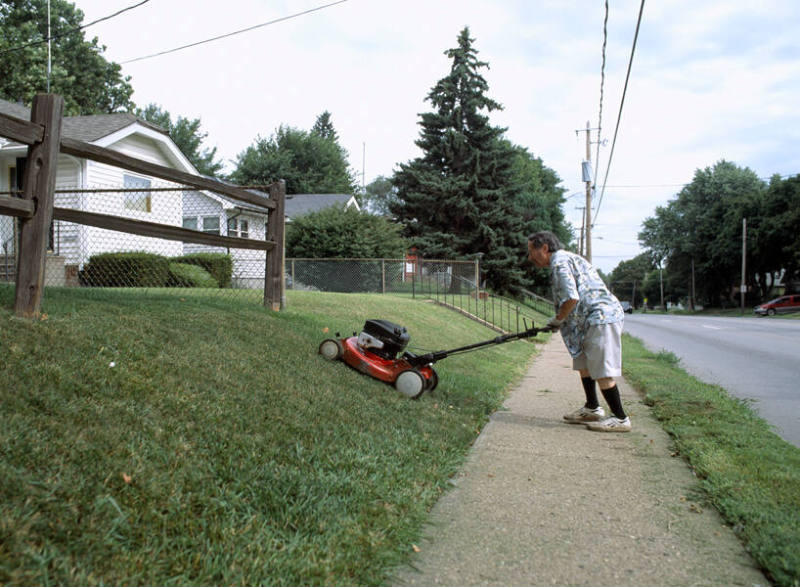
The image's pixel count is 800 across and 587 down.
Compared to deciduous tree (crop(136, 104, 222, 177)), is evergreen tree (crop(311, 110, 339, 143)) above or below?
above

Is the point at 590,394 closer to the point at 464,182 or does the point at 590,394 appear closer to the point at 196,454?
the point at 196,454

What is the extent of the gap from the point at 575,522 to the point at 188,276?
13582mm

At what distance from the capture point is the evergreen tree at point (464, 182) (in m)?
29.8

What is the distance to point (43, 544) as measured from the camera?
2039 millimetres

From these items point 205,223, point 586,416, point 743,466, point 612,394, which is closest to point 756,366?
point 586,416

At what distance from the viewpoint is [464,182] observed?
96.7 feet

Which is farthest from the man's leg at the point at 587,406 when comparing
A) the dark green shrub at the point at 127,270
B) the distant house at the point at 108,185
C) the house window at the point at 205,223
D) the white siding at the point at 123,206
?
the house window at the point at 205,223

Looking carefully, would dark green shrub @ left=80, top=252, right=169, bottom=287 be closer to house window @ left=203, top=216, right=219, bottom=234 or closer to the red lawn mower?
house window @ left=203, top=216, right=219, bottom=234

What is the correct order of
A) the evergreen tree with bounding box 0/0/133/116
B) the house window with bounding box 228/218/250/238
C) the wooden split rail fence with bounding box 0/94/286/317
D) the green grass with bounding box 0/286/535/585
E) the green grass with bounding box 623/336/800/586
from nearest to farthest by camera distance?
1. the green grass with bounding box 0/286/535/585
2. the green grass with bounding box 623/336/800/586
3. the wooden split rail fence with bounding box 0/94/286/317
4. the house window with bounding box 228/218/250/238
5. the evergreen tree with bounding box 0/0/133/116

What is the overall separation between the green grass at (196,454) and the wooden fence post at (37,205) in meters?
0.17

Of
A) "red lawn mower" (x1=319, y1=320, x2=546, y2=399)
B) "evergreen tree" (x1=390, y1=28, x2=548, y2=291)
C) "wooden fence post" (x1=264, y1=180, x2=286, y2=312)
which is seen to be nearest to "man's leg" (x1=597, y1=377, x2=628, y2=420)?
"red lawn mower" (x1=319, y1=320, x2=546, y2=399)

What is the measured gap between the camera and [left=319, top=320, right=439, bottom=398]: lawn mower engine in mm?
5582

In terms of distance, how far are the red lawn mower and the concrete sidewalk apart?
0.89 metres

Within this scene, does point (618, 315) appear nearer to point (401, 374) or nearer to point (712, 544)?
point (401, 374)
